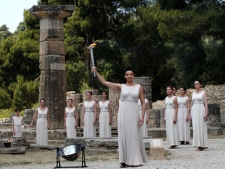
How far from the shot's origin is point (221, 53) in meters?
38.4

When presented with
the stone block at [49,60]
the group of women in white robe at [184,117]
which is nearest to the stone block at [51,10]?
the stone block at [49,60]

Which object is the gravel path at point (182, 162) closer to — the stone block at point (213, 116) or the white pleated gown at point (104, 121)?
the white pleated gown at point (104, 121)

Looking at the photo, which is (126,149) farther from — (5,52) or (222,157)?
(5,52)

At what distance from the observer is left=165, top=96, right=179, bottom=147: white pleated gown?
17812 mm

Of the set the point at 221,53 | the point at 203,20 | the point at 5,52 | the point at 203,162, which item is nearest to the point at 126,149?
the point at 203,162

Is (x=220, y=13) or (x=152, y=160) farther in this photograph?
(x=220, y=13)

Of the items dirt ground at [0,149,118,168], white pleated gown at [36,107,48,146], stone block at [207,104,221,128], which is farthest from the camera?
stone block at [207,104,221,128]

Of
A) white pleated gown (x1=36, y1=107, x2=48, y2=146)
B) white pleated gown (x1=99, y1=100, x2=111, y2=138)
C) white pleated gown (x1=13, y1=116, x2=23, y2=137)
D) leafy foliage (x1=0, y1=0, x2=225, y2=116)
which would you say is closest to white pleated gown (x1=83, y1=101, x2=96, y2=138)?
white pleated gown (x1=99, y1=100, x2=111, y2=138)

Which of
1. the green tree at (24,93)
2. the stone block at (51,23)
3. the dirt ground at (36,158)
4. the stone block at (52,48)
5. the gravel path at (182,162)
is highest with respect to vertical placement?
the stone block at (51,23)

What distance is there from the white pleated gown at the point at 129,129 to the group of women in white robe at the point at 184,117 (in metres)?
4.69

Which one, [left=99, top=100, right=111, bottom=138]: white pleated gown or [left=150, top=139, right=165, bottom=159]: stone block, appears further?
[left=99, top=100, right=111, bottom=138]: white pleated gown

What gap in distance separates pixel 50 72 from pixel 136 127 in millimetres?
14427

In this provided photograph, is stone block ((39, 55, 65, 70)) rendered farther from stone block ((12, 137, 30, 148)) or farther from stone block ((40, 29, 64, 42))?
stone block ((12, 137, 30, 148))

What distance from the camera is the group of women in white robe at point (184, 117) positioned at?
1617 cm
